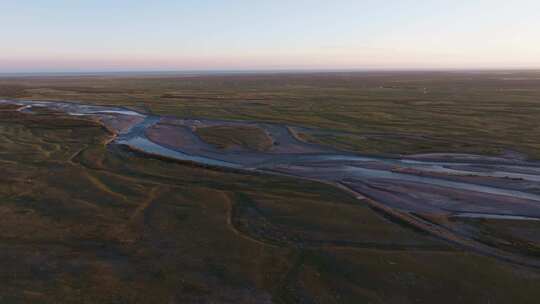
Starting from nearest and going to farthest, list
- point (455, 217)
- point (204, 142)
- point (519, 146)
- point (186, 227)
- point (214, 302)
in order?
1. point (214, 302)
2. point (186, 227)
3. point (455, 217)
4. point (519, 146)
5. point (204, 142)

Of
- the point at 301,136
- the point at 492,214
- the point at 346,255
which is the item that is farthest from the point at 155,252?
the point at 301,136

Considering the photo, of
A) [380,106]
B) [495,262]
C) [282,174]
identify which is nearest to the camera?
[495,262]

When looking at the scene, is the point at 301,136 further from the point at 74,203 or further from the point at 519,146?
the point at 74,203

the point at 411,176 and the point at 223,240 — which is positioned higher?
the point at 411,176

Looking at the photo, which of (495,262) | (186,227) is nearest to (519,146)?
(495,262)

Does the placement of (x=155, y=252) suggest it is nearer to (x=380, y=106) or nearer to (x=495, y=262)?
(x=495, y=262)

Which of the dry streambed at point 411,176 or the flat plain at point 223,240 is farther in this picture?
the dry streambed at point 411,176

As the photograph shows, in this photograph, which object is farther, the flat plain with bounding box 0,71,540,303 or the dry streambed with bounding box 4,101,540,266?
the dry streambed with bounding box 4,101,540,266

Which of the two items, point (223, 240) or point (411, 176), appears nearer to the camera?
point (223, 240)

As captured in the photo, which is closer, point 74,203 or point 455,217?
point 455,217
